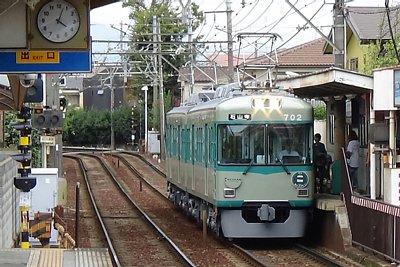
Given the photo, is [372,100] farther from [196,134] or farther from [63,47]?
[63,47]

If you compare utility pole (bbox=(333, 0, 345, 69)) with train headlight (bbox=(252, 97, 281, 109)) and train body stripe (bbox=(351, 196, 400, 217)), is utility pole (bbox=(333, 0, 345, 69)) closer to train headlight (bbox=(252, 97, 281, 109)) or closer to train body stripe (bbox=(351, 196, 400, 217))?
train headlight (bbox=(252, 97, 281, 109))

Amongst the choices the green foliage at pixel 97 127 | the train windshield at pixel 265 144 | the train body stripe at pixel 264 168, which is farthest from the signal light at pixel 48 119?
the green foliage at pixel 97 127

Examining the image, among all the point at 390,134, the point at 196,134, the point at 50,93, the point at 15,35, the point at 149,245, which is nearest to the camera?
the point at 15,35

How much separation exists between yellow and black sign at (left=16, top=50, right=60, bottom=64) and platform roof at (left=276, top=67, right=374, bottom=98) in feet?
22.9

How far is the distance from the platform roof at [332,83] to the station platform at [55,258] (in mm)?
6131

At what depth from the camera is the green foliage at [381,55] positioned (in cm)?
2795

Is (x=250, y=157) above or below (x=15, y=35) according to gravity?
below

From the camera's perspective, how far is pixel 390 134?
1533 centimetres

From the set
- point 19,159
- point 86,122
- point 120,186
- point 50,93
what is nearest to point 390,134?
point 19,159

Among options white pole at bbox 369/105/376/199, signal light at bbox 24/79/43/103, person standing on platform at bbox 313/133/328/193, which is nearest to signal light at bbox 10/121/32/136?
signal light at bbox 24/79/43/103

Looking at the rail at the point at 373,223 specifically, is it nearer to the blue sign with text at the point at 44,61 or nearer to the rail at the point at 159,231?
the rail at the point at 159,231

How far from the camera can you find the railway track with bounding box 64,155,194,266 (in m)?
17.4

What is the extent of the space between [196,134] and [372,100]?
6074 mm

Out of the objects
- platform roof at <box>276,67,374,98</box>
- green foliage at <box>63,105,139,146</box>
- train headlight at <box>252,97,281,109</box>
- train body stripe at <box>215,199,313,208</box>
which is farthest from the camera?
green foliage at <box>63,105,139,146</box>
